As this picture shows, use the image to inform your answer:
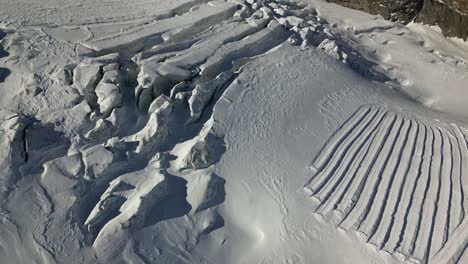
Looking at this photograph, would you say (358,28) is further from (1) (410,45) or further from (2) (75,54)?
(2) (75,54)

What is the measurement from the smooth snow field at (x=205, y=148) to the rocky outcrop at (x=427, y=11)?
3.87 feet

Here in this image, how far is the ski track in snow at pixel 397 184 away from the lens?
2.36m

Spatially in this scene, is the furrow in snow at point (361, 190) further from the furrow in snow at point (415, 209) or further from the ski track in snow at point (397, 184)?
the furrow in snow at point (415, 209)

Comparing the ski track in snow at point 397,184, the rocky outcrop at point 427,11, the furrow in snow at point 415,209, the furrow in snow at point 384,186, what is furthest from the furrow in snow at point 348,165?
the rocky outcrop at point 427,11

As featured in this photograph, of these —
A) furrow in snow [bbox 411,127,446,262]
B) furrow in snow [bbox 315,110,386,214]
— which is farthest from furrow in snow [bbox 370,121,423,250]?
furrow in snow [bbox 315,110,386,214]

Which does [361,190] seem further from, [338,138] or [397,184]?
[338,138]

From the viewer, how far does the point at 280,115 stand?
285 cm

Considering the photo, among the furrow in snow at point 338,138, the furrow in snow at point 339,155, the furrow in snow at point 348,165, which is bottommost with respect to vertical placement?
the furrow in snow at point 348,165

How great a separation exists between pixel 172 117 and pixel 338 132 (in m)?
0.98

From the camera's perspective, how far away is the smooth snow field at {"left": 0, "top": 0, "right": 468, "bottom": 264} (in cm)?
222

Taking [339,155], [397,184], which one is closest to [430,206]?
[397,184]

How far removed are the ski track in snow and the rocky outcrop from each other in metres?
1.63

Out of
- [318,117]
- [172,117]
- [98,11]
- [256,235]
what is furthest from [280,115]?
[98,11]

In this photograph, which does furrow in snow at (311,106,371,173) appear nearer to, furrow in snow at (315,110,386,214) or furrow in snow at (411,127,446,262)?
furrow in snow at (315,110,386,214)
